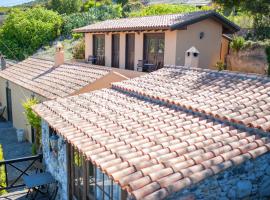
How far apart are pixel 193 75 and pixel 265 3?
36.9 ft

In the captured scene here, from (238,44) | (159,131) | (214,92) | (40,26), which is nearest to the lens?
(159,131)

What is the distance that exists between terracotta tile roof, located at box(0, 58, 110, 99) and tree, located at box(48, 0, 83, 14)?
4073 centimetres

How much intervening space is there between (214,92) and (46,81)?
1135 cm

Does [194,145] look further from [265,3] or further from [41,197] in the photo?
[265,3]

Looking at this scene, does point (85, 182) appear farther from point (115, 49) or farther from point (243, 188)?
point (115, 49)

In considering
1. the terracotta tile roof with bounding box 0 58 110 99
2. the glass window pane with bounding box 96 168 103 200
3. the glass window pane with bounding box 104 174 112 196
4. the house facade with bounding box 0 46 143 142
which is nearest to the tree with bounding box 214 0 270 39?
the house facade with bounding box 0 46 143 142

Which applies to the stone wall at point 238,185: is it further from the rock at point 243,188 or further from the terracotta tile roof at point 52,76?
the terracotta tile roof at point 52,76

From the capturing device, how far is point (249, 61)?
59.8 feet

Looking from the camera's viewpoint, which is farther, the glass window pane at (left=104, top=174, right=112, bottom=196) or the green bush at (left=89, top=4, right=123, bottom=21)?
the green bush at (left=89, top=4, right=123, bottom=21)

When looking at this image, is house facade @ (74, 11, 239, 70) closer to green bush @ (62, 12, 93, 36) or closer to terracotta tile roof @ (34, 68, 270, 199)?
terracotta tile roof @ (34, 68, 270, 199)

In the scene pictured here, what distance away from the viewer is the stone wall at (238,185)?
5.22 meters

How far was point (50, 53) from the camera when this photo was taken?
36.7 metres

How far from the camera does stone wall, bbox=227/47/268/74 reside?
17.5 metres

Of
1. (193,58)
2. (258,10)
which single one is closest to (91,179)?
(193,58)
